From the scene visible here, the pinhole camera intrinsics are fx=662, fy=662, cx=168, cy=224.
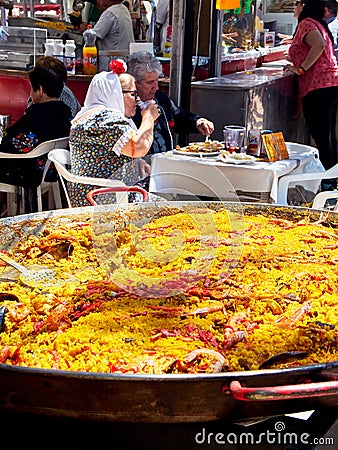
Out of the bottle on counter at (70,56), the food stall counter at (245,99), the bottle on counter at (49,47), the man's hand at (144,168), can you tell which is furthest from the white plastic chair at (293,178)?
the bottle on counter at (49,47)

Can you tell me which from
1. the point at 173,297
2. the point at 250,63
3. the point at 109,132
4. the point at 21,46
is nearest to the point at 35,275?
the point at 173,297

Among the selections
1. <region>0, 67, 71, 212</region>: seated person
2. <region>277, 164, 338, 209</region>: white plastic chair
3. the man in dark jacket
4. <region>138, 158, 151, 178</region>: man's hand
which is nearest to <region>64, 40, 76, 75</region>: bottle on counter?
<region>0, 67, 71, 212</region>: seated person

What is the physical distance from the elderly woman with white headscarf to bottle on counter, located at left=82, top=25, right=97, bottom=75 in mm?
2261

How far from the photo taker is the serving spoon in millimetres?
2047

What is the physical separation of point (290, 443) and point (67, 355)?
576 mm

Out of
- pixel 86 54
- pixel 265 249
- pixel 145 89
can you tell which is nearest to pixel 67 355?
pixel 265 249

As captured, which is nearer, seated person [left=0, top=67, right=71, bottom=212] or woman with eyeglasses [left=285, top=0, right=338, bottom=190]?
seated person [left=0, top=67, right=71, bottom=212]

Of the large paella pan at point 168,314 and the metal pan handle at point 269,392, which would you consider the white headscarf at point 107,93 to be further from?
the metal pan handle at point 269,392

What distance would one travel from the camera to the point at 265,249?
95.4 inches

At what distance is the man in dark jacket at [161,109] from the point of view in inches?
188

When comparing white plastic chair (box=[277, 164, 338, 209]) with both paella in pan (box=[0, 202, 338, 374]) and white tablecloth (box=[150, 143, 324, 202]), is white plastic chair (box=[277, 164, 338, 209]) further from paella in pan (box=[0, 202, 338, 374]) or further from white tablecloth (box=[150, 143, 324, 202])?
paella in pan (box=[0, 202, 338, 374])

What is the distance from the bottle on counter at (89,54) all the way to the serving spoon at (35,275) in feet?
14.8

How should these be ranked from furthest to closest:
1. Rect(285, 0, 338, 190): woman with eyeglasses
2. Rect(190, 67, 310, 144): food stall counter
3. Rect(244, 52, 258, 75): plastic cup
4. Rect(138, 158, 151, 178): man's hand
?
Rect(244, 52, 258, 75): plastic cup → Rect(285, 0, 338, 190): woman with eyeglasses → Rect(190, 67, 310, 144): food stall counter → Rect(138, 158, 151, 178): man's hand

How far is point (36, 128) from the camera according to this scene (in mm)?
5105
